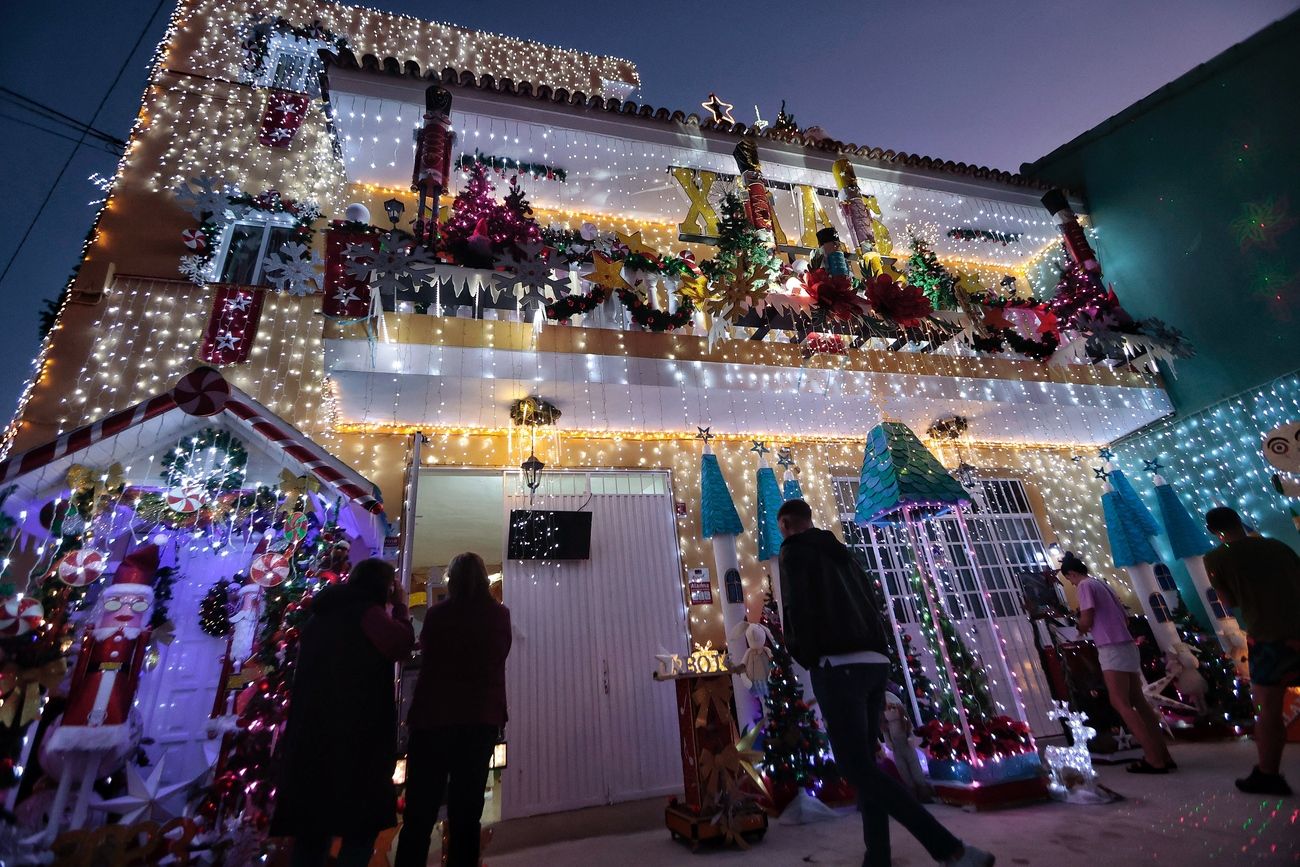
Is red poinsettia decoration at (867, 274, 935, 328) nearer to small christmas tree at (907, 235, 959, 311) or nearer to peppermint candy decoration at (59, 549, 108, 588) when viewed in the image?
small christmas tree at (907, 235, 959, 311)

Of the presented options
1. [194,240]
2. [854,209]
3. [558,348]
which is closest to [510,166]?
[558,348]

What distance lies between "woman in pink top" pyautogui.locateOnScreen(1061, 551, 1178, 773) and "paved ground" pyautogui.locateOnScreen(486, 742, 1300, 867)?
0.17m

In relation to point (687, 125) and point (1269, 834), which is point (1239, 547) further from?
point (687, 125)

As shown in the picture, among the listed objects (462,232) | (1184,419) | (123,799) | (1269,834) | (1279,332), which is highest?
(462,232)

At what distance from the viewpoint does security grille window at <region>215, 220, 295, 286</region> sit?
5730 millimetres

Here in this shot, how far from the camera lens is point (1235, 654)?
6.46 meters

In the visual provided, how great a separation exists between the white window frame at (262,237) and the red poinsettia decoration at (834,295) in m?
5.57

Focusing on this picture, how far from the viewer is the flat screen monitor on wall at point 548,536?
6406mm

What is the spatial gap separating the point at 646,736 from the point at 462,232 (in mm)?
5416

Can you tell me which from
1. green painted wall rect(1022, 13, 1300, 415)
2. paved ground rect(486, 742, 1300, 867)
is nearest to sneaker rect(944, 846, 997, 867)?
paved ground rect(486, 742, 1300, 867)

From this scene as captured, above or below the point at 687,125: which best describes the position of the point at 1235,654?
below

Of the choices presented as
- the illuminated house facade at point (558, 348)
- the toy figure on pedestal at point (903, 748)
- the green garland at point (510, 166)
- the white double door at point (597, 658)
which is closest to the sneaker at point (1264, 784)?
the toy figure on pedestal at point (903, 748)

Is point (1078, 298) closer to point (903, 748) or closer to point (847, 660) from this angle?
point (903, 748)

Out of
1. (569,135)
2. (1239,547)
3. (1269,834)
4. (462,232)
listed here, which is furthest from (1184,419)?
(462,232)
